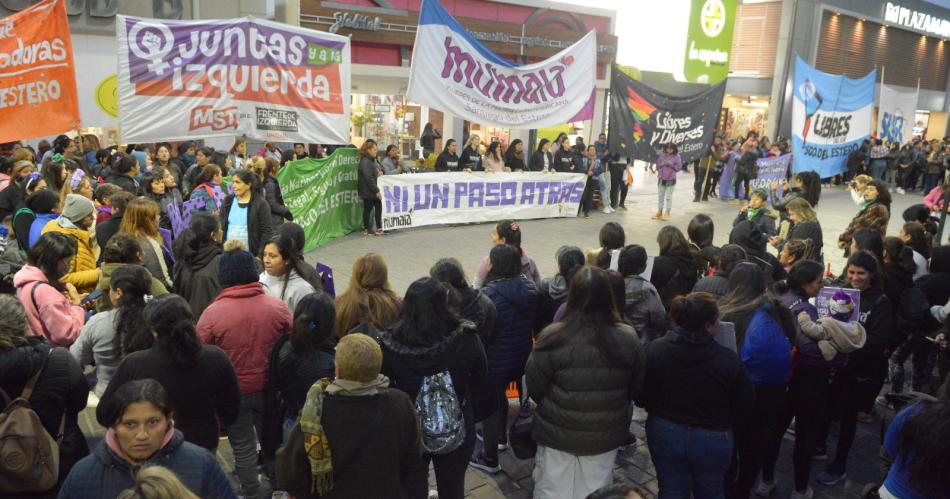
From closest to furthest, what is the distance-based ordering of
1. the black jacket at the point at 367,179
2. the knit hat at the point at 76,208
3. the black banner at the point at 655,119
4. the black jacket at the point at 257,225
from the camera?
the knit hat at the point at 76,208
the black jacket at the point at 257,225
the black jacket at the point at 367,179
the black banner at the point at 655,119

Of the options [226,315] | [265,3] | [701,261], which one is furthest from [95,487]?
[265,3]

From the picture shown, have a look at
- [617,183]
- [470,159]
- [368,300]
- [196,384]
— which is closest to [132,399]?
[196,384]

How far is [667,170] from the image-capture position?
1427 cm

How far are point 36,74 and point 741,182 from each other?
17.1 meters

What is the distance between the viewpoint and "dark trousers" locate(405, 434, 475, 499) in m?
3.54

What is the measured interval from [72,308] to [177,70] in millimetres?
4609

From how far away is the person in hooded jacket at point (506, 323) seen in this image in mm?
4508

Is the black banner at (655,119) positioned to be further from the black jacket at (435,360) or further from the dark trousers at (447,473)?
the dark trousers at (447,473)

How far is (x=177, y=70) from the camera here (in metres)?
7.98

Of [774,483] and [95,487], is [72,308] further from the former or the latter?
[774,483]

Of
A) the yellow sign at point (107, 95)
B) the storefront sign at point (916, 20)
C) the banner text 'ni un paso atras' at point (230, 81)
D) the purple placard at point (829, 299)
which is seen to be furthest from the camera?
the storefront sign at point (916, 20)

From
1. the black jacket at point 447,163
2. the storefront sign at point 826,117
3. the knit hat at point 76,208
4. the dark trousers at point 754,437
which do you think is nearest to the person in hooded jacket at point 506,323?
the dark trousers at point 754,437

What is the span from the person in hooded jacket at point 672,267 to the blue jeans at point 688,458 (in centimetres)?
195

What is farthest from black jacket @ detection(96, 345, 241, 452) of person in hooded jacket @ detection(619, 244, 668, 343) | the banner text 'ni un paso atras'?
the banner text 'ni un paso atras'
